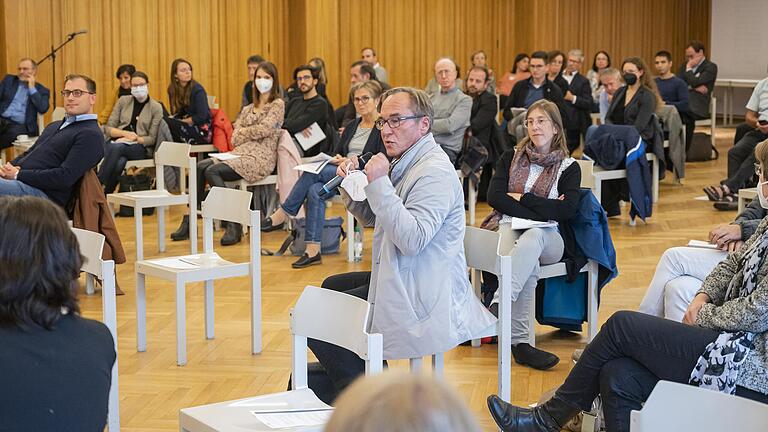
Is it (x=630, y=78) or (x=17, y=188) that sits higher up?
(x=630, y=78)

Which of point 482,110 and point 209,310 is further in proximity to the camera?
point 482,110

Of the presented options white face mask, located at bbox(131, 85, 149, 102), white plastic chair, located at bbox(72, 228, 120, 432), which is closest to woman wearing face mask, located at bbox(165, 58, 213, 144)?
white face mask, located at bbox(131, 85, 149, 102)

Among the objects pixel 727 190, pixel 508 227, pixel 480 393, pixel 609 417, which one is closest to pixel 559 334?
pixel 508 227

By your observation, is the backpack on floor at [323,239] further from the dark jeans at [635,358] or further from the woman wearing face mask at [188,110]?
the dark jeans at [635,358]

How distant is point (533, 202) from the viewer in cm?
518

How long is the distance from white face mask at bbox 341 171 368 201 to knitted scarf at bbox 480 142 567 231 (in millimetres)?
1458

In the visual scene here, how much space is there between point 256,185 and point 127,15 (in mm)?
5059

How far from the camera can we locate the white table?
16.8 meters

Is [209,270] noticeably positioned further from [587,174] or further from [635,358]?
[587,174]

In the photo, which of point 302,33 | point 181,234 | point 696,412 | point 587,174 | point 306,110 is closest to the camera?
point 696,412

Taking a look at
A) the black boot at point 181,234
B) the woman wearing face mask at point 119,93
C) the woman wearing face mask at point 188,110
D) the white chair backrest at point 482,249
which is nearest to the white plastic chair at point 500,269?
the white chair backrest at point 482,249

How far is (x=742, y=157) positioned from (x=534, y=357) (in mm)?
5304

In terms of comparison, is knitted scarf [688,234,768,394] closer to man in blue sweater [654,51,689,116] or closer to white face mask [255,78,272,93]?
white face mask [255,78,272,93]

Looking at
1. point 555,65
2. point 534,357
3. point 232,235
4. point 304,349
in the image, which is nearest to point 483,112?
point 232,235
